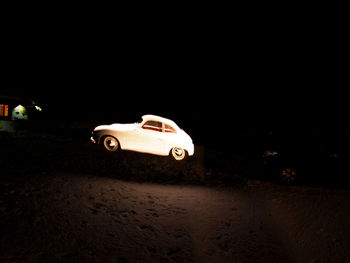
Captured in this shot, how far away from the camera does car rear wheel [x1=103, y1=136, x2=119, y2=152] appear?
8023 mm

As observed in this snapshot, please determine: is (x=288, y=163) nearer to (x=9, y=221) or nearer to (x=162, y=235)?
(x=162, y=235)

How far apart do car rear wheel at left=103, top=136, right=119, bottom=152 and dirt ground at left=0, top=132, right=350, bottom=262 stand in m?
0.59

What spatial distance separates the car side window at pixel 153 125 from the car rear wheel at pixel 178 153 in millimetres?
1070

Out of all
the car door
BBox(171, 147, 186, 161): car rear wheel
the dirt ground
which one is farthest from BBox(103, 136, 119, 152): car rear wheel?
BBox(171, 147, 186, 161): car rear wheel

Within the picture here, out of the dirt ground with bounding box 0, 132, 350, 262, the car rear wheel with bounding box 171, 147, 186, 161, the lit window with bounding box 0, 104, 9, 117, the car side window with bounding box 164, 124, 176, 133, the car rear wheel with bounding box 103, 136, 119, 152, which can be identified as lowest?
the dirt ground with bounding box 0, 132, 350, 262

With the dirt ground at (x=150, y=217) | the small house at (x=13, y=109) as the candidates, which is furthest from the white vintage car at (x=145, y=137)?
the small house at (x=13, y=109)

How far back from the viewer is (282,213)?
17.7ft

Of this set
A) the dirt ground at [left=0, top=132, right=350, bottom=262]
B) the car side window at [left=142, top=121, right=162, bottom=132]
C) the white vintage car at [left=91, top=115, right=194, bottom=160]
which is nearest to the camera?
the dirt ground at [left=0, top=132, right=350, bottom=262]

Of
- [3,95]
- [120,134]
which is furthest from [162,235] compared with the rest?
[3,95]

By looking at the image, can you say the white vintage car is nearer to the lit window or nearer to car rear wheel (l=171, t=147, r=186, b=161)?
car rear wheel (l=171, t=147, r=186, b=161)

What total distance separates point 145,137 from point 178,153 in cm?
159

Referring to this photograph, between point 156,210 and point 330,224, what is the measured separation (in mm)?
4197

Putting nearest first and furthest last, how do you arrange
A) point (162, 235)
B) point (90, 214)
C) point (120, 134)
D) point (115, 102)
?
point (162, 235)
point (90, 214)
point (120, 134)
point (115, 102)

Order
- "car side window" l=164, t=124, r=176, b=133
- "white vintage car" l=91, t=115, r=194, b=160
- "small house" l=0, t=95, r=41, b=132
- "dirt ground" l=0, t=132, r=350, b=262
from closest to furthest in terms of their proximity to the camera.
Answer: "dirt ground" l=0, t=132, r=350, b=262 < "white vintage car" l=91, t=115, r=194, b=160 < "car side window" l=164, t=124, r=176, b=133 < "small house" l=0, t=95, r=41, b=132
